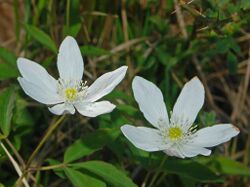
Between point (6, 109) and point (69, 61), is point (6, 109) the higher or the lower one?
the lower one

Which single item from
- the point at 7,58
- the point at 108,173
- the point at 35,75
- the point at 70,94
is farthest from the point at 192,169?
the point at 7,58

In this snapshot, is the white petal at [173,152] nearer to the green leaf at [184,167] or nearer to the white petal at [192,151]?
the white petal at [192,151]

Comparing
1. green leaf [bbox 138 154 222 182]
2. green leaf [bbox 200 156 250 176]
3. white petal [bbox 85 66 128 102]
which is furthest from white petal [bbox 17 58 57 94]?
green leaf [bbox 200 156 250 176]

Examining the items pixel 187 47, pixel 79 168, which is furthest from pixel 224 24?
pixel 79 168

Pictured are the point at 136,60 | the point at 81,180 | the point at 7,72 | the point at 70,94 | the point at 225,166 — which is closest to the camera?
the point at 81,180

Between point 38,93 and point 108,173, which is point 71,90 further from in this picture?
point 108,173

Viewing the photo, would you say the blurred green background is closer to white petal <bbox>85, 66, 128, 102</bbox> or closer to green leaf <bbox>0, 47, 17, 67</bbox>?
green leaf <bbox>0, 47, 17, 67</bbox>

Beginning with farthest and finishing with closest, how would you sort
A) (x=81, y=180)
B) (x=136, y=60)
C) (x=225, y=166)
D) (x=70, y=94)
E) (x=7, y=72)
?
(x=136, y=60) → (x=225, y=166) → (x=7, y=72) → (x=70, y=94) → (x=81, y=180)
